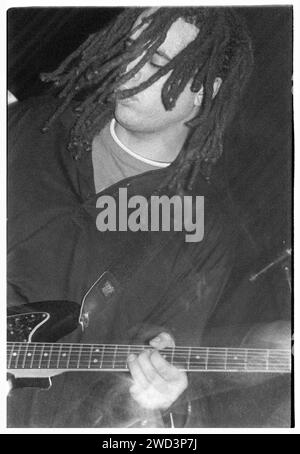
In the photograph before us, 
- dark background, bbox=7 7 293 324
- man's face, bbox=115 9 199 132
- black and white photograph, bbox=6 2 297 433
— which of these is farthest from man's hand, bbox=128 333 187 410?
man's face, bbox=115 9 199 132

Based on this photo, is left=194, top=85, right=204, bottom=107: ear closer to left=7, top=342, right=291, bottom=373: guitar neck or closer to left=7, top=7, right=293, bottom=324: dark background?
left=7, top=7, right=293, bottom=324: dark background

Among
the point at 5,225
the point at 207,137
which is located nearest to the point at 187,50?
the point at 207,137

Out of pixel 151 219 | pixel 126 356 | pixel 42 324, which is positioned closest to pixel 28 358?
pixel 42 324

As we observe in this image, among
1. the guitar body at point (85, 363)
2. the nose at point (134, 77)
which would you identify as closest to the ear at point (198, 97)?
the nose at point (134, 77)

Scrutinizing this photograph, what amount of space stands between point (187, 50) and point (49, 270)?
0.48 metres

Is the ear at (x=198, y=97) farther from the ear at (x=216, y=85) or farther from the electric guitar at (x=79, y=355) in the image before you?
the electric guitar at (x=79, y=355)

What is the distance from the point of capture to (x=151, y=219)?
1.20 metres

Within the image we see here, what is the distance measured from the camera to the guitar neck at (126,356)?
1.16 meters

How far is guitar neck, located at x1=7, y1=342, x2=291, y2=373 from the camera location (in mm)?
1158

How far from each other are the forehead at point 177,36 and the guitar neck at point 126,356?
1.79 feet

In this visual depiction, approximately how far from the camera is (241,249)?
119 centimetres
